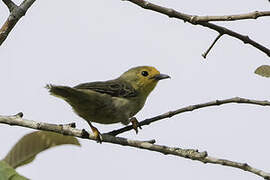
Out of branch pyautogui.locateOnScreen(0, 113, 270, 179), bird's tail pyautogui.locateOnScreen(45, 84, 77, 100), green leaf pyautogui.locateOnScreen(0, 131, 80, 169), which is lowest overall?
bird's tail pyautogui.locateOnScreen(45, 84, 77, 100)

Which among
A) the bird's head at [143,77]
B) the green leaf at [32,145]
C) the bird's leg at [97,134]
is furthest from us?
the bird's head at [143,77]

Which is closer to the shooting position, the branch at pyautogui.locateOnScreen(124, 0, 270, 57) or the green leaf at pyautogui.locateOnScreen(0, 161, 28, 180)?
the green leaf at pyautogui.locateOnScreen(0, 161, 28, 180)

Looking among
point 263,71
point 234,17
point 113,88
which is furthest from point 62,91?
point 263,71

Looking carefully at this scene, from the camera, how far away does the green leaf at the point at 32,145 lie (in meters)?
2.62

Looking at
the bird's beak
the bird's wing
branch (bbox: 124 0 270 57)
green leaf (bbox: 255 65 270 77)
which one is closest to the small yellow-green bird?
the bird's wing

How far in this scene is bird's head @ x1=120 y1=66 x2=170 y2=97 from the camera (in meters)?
6.02

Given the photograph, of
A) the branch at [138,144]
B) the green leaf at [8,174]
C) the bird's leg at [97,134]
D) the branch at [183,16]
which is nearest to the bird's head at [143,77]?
the bird's leg at [97,134]

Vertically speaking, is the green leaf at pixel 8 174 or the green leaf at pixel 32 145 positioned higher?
the green leaf at pixel 8 174

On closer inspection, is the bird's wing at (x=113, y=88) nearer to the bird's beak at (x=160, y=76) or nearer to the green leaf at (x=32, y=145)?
the bird's beak at (x=160, y=76)

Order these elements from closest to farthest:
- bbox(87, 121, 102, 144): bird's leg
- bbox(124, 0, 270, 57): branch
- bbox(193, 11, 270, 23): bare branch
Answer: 1. bbox(193, 11, 270, 23): bare branch
2. bbox(124, 0, 270, 57): branch
3. bbox(87, 121, 102, 144): bird's leg

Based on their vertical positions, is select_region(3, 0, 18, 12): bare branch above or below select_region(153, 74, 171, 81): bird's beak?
above

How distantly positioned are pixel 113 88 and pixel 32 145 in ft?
8.42

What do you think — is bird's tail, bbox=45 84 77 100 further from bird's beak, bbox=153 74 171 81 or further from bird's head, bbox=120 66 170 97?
bird's beak, bbox=153 74 171 81

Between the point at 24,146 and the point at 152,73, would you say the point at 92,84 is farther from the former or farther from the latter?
the point at 24,146
